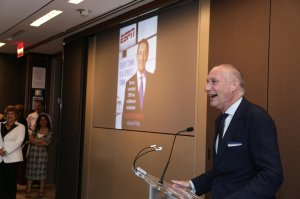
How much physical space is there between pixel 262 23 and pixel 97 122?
10.7ft

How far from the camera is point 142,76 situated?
4.93m

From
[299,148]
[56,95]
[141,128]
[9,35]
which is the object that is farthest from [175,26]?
[56,95]

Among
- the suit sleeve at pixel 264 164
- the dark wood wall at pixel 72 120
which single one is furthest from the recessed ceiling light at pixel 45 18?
the suit sleeve at pixel 264 164

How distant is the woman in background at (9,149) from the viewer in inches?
222

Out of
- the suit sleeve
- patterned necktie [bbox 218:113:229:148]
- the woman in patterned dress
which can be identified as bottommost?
the woman in patterned dress

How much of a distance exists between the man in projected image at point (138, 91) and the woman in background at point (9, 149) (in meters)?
1.62

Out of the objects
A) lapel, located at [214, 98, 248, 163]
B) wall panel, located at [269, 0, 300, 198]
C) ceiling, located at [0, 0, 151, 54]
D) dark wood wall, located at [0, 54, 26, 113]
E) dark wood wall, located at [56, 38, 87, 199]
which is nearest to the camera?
lapel, located at [214, 98, 248, 163]

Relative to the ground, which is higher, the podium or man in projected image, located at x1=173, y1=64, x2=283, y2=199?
man in projected image, located at x1=173, y1=64, x2=283, y2=199

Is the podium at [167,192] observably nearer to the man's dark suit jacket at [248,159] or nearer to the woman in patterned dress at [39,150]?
the man's dark suit jacket at [248,159]

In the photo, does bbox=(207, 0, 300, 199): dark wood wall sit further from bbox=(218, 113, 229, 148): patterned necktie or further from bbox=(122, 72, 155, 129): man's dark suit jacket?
bbox=(122, 72, 155, 129): man's dark suit jacket

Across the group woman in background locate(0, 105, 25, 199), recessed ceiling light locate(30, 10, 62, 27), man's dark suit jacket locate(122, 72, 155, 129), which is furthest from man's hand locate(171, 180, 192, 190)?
woman in background locate(0, 105, 25, 199)

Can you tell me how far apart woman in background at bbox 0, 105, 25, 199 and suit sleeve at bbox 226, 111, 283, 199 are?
14.5 ft

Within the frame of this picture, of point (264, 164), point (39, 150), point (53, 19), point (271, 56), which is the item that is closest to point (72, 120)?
point (39, 150)

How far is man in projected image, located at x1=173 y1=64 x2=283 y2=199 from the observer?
1847 mm
